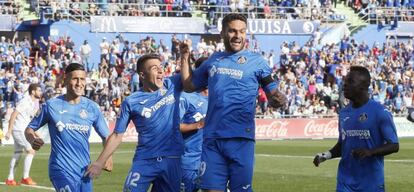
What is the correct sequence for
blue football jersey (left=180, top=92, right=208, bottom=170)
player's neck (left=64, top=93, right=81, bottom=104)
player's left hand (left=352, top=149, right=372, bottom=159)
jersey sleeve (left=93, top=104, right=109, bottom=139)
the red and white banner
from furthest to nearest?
the red and white banner, blue football jersey (left=180, top=92, right=208, bottom=170), player's neck (left=64, top=93, right=81, bottom=104), jersey sleeve (left=93, top=104, right=109, bottom=139), player's left hand (left=352, top=149, right=372, bottom=159)

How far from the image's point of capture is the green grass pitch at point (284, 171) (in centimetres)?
1917

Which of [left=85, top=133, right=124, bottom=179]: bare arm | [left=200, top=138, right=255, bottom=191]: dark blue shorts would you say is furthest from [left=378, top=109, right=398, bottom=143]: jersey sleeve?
[left=85, top=133, right=124, bottom=179]: bare arm

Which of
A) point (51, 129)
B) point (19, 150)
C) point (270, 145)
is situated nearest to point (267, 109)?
point (270, 145)

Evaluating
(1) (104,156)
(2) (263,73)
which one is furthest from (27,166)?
(2) (263,73)

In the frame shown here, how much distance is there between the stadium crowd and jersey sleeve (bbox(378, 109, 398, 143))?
85.7 ft

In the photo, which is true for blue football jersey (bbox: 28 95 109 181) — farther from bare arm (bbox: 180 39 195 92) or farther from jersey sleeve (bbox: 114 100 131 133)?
bare arm (bbox: 180 39 195 92)

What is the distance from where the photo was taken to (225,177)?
32.6 ft

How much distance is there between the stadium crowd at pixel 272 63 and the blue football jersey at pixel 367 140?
1021 inches

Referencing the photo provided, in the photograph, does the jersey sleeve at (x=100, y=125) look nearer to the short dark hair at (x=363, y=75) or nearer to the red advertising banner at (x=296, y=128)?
the short dark hair at (x=363, y=75)

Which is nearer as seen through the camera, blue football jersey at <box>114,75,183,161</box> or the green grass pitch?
blue football jersey at <box>114,75,183,161</box>

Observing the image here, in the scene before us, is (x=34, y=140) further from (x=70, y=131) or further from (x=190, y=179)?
(x=190, y=179)

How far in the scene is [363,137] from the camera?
9.88 m

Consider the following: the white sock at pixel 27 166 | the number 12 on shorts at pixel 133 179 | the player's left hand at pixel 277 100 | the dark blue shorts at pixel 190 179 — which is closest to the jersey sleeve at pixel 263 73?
the player's left hand at pixel 277 100

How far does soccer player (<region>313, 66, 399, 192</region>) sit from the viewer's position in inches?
387
